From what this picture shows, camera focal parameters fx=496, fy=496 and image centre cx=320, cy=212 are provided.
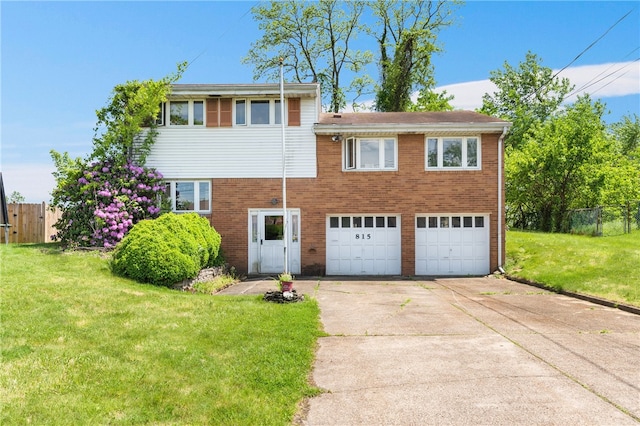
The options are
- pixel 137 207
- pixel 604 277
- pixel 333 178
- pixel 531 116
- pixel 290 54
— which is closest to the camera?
pixel 604 277

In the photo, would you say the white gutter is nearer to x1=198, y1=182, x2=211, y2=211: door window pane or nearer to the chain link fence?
x1=198, y1=182, x2=211, y2=211: door window pane

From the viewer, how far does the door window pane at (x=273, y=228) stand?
17344mm

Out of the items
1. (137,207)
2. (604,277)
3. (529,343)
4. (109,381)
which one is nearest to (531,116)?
(604,277)

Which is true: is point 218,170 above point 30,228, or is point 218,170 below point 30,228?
above

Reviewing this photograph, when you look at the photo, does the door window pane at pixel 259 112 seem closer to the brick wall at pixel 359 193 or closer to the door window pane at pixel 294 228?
the brick wall at pixel 359 193

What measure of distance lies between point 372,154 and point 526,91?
3523cm

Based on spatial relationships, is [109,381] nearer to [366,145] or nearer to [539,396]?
[539,396]

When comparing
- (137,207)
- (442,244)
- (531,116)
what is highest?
(531,116)

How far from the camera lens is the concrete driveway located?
4.69 m

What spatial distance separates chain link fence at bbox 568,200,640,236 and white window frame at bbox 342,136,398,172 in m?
12.1

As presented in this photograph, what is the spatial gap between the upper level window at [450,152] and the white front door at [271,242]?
201 inches

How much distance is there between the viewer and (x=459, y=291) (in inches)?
534

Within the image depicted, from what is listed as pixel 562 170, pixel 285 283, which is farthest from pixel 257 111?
pixel 562 170

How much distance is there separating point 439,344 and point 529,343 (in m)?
1.33
